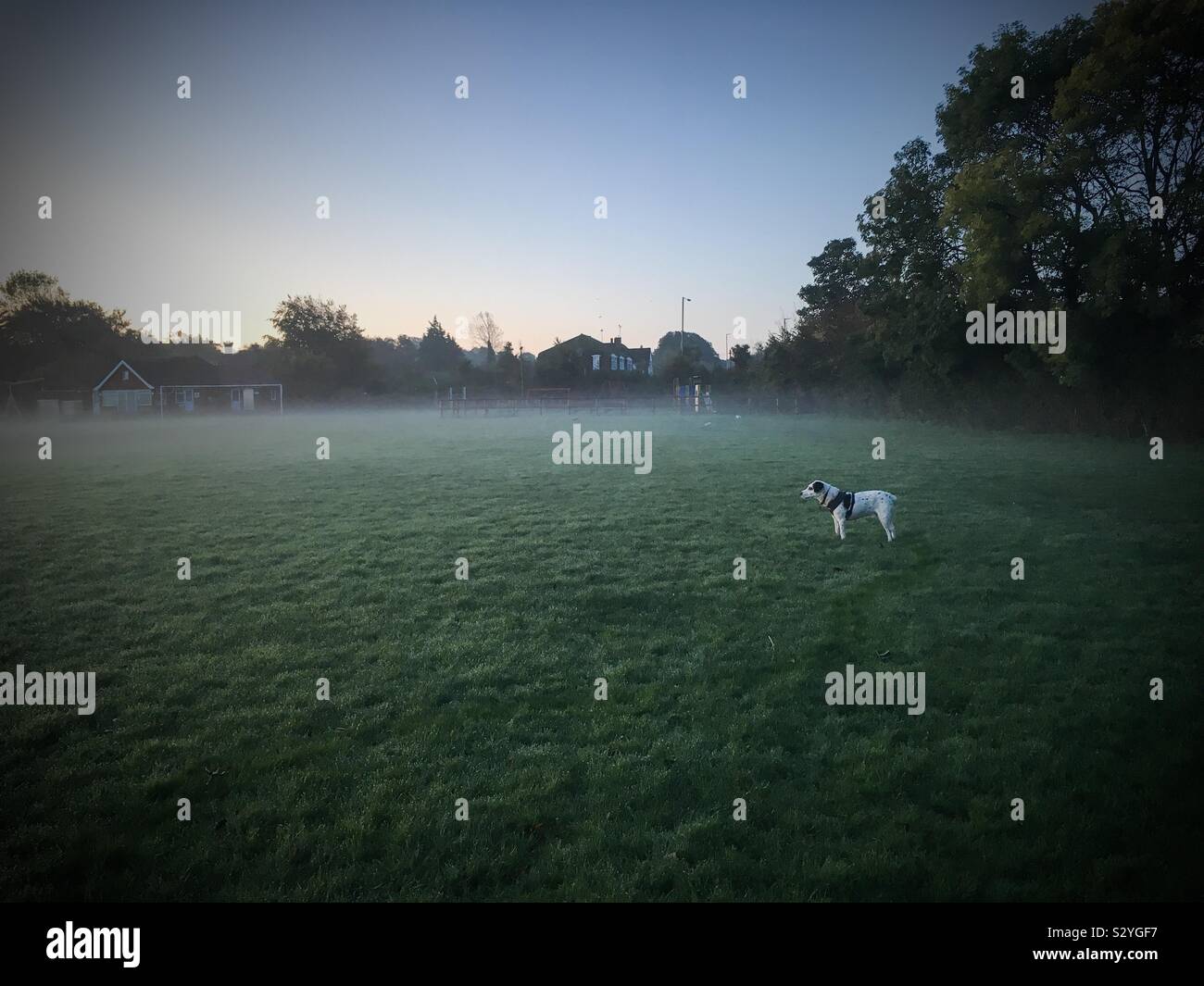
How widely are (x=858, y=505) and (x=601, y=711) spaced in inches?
274

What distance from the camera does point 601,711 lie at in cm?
498

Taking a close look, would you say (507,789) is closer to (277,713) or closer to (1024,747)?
(277,713)

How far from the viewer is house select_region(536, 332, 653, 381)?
231 ft

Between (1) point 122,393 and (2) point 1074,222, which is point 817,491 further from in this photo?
(1) point 122,393

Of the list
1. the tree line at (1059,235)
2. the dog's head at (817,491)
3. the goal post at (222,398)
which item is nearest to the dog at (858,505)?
the dog's head at (817,491)

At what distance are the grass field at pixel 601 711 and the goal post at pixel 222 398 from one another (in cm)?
5541

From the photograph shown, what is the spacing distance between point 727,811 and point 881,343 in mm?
37664

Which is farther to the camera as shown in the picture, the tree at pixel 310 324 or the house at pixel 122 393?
the tree at pixel 310 324

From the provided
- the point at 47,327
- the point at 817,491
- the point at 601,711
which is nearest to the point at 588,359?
the point at 47,327

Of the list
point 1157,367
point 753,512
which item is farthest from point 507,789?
point 1157,367

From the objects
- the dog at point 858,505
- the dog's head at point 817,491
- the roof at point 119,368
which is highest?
the roof at point 119,368

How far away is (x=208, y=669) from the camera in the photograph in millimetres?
5691

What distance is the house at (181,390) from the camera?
56.8 meters

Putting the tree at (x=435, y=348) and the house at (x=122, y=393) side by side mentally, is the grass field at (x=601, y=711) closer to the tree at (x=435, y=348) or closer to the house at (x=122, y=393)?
the house at (x=122, y=393)
